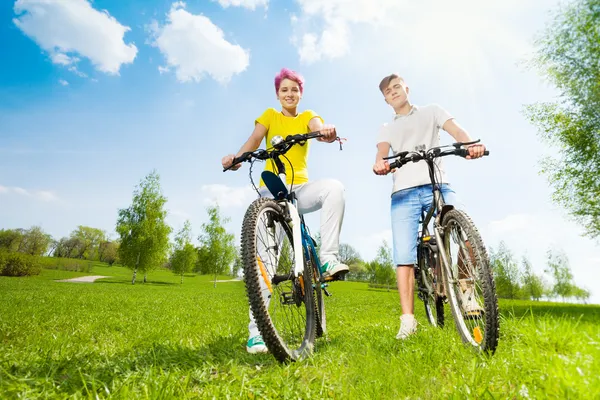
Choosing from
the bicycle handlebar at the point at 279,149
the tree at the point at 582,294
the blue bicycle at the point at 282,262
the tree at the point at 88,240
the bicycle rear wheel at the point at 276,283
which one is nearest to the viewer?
the bicycle rear wheel at the point at 276,283

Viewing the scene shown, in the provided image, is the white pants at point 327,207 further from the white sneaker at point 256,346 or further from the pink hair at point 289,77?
the pink hair at point 289,77

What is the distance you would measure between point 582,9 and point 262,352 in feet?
70.1

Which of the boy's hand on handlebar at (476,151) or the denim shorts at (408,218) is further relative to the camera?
the denim shorts at (408,218)

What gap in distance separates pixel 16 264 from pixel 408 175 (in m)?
54.4

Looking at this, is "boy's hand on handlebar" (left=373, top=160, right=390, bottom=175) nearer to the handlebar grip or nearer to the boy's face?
the handlebar grip

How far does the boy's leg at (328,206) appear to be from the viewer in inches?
147

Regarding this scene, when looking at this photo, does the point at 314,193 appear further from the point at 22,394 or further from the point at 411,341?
the point at 22,394

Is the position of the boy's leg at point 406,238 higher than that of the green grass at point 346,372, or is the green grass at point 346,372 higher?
the boy's leg at point 406,238

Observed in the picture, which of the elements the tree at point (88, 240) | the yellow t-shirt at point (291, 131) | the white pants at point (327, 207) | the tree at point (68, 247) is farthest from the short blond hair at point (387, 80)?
the tree at point (68, 247)

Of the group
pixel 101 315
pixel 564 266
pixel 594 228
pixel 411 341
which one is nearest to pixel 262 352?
pixel 411 341

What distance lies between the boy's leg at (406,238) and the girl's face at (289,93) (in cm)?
174

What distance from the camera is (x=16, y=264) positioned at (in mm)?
43406

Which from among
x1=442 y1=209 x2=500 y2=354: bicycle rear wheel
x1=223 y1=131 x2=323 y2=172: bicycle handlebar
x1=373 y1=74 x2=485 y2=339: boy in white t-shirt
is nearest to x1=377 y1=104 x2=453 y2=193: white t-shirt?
x1=373 y1=74 x2=485 y2=339: boy in white t-shirt

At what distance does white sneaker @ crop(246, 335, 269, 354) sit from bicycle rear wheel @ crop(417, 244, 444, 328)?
2.08 m
